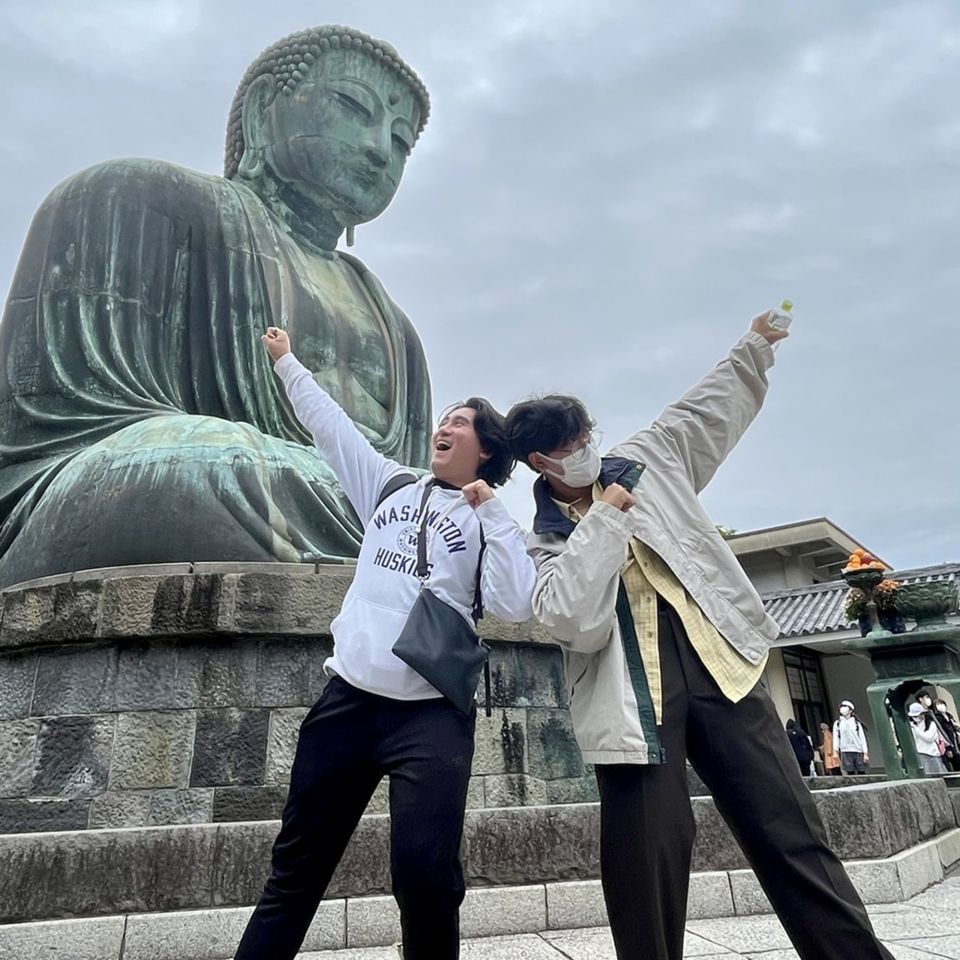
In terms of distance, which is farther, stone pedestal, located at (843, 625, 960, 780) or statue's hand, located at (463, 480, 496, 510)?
stone pedestal, located at (843, 625, 960, 780)

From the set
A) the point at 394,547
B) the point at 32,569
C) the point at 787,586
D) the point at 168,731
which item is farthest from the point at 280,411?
the point at 787,586

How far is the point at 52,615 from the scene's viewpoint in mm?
3498

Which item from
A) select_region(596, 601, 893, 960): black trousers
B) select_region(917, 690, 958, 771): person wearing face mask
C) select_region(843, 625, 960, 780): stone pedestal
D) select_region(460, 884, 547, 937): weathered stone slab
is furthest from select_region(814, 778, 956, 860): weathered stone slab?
select_region(917, 690, 958, 771): person wearing face mask

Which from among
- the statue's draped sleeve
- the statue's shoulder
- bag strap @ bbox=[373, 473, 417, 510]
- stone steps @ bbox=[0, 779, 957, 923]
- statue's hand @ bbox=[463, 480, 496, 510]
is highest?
the statue's shoulder

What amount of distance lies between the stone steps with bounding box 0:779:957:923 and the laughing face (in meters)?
1.35

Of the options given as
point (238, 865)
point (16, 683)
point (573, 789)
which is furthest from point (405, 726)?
Result: point (16, 683)

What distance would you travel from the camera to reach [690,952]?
7.77 feet

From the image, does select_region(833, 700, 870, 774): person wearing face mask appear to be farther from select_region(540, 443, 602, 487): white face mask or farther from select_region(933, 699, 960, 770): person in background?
select_region(540, 443, 602, 487): white face mask

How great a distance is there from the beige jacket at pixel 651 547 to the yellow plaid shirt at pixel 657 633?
0.9 inches

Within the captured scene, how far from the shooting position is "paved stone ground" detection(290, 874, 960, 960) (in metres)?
2.36

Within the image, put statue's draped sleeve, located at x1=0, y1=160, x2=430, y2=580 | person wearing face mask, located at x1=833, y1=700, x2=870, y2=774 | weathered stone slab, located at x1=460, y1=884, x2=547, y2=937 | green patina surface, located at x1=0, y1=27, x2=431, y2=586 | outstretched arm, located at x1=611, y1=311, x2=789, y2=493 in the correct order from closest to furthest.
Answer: outstretched arm, located at x1=611, y1=311, x2=789, y2=493, weathered stone slab, located at x1=460, y1=884, x2=547, y2=937, green patina surface, located at x1=0, y1=27, x2=431, y2=586, statue's draped sleeve, located at x1=0, y1=160, x2=430, y2=580, person wearing face mask, located at x1=833, y1=700, x2=870, y2=774

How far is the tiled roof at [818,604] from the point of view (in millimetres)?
13617

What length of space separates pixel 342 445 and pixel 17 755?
2316mm

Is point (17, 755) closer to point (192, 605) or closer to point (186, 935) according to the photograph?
point (192, 605)
